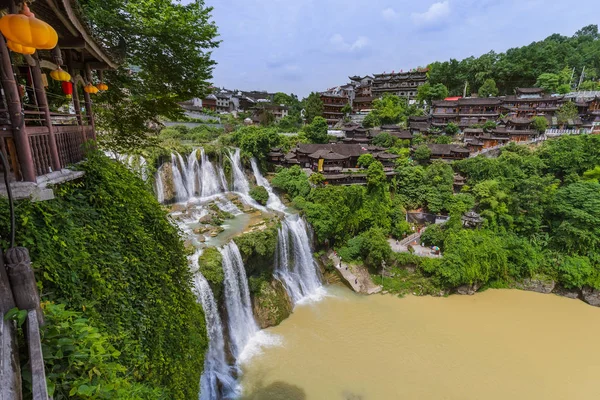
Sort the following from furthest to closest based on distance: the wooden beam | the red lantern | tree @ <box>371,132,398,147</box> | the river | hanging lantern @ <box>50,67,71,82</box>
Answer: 1. tree @ <box>371,132,398,147</box>
2. the river
3. the red lantern
4. the wooden beam
5. hanging lantern @ <box>50,67,71,82</box>

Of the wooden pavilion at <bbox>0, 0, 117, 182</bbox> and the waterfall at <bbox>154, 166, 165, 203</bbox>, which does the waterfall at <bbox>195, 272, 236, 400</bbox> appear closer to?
the wooden pavilion at <bbox>0, 0, 117, 182</bbox>

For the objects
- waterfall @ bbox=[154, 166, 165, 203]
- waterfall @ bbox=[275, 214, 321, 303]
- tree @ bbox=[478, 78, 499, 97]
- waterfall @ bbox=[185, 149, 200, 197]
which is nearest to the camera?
waterfall @ bbox=[275, 214, 321, 303]

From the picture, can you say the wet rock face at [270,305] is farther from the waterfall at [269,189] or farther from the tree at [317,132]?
the tree at [317,132]

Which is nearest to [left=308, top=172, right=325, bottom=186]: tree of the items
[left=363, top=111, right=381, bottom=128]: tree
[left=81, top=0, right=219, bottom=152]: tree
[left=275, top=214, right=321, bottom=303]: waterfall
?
[left=275, top=214, right=321, bottom=303]: waterfall

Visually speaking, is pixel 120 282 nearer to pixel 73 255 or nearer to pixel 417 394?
pixel 73 255

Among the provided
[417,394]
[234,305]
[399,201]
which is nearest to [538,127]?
[399,201]

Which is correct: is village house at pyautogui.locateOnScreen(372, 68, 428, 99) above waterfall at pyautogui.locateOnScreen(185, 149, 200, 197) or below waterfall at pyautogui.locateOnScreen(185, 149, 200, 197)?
above

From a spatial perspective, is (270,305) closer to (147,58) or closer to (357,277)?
(357,277)
